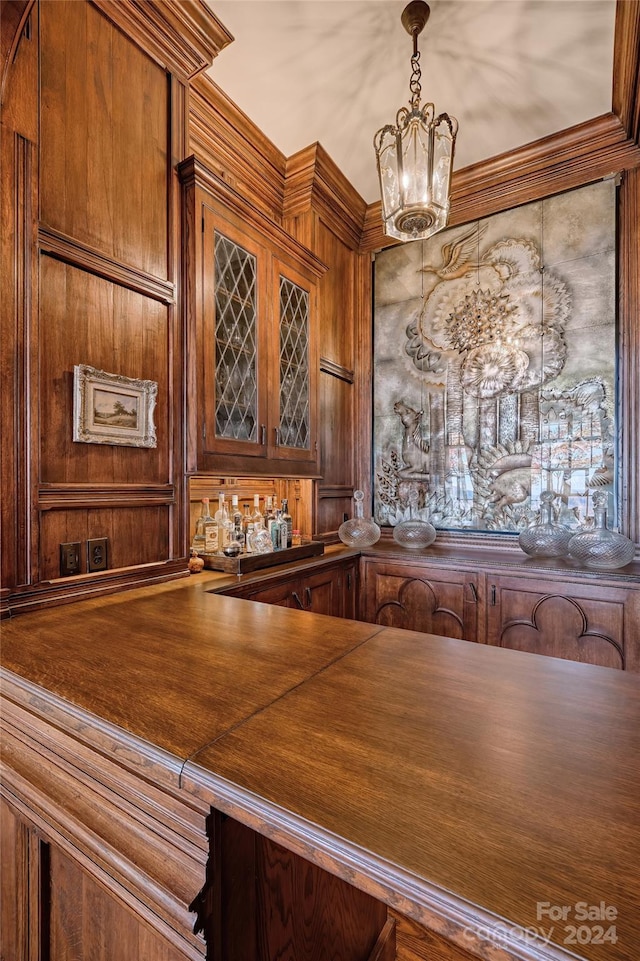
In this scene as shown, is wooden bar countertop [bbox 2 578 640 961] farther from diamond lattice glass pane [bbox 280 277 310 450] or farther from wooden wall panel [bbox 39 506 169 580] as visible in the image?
diamond lattice glass pane [bbox 280 277 310 450]

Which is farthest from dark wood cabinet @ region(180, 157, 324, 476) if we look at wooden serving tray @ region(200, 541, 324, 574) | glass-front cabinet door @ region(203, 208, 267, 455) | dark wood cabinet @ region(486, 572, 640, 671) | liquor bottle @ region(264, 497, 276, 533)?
dark wood cabinet @ region(486, 572, 640, 671)

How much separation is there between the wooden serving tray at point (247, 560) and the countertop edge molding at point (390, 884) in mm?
1427

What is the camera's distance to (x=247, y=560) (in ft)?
6.74

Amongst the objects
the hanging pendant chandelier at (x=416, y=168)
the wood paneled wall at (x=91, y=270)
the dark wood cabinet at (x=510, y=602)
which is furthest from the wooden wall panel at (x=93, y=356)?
the dark wood cabinet at (x=510, y=602)

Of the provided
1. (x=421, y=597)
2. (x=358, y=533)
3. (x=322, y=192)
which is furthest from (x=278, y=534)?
(x=322, y=192)

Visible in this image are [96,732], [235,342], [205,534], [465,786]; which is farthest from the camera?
[205,534]

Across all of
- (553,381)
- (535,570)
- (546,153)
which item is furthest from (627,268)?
(535,570)

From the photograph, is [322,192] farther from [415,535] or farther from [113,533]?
[113,533]

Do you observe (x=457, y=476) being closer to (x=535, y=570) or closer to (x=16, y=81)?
(x=535, y=570)

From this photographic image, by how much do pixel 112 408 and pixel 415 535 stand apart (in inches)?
77.3

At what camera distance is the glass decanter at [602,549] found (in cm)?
218

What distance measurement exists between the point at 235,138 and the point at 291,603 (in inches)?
103

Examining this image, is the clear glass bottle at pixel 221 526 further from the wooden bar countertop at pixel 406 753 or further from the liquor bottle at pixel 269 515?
the wooden bar countertop at pixel 406 753

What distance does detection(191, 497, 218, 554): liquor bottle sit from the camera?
2.25 metres
